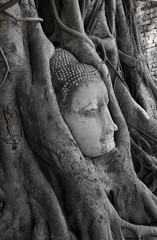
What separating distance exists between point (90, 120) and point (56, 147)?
0.88 ft

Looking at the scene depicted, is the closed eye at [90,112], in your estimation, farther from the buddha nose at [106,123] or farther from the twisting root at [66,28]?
the twisting root at [66,28]

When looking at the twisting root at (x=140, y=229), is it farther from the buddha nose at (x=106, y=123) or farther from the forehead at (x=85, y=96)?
the forehead at (x=85, y=96)

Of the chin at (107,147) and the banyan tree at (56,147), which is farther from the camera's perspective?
the chin at (107,147)

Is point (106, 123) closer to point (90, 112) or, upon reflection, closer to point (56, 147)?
point (90, 112)

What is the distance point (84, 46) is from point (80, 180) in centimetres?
76

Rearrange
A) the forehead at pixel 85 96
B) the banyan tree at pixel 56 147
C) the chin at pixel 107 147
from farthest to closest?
the chin at pixel 107 147 → the forehead at pixel 85 96 → the banyan tree at pixel 56 147

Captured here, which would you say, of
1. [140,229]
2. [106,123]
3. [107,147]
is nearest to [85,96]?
[106,123]

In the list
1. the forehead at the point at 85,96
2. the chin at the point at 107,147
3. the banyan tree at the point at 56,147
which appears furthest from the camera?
the chin at the point at 107,147

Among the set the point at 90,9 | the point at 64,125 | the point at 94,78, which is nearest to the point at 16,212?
the point at 64,125

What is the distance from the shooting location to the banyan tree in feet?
5.94

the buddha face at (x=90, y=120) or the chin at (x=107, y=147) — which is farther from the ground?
the buddha face at (x=90, y=120)

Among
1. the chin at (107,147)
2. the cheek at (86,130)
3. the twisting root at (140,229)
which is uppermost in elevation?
the cheek at (86,130)

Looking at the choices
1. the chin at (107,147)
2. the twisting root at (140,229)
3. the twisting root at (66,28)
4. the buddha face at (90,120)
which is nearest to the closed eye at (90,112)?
the buddha face at (90,120)

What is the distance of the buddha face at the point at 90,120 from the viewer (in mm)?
1979
